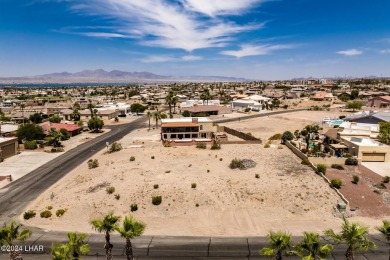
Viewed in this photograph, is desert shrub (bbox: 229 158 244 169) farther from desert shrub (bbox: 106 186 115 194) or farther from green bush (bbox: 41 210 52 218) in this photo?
green bush (bbox: 41 210 52 218)

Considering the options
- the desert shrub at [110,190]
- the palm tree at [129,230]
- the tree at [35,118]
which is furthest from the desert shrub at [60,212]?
the tree at [35,118]

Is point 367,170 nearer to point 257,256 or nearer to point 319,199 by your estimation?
point 319,199

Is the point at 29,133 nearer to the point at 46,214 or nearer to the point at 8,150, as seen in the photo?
the point at 8,150

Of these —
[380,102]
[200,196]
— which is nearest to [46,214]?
[200,196]

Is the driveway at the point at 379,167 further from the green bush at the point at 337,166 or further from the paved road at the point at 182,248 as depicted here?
the paved road at the point at 182,248

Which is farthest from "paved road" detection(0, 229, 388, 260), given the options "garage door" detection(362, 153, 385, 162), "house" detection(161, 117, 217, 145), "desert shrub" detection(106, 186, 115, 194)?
"house" detection(161, 117, 217, 145)
